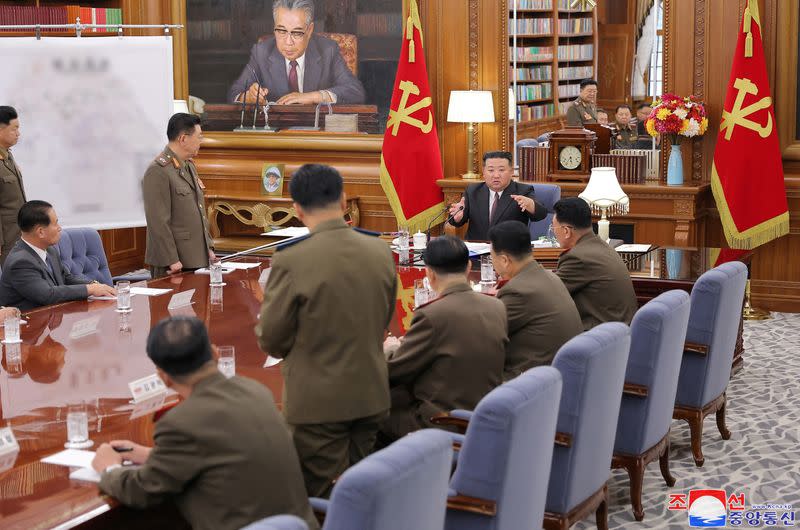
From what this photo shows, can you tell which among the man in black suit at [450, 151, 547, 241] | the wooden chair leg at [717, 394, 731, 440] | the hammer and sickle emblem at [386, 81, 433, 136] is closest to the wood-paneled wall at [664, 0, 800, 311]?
the hammer and sickle emblem at [386, 81, 433, 136]

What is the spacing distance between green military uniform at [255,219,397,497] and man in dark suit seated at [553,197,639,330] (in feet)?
5.99

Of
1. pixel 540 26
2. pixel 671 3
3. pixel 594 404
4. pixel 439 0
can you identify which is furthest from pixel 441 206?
pixel 594 404

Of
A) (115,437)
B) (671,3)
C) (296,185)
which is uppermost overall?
(671,3)

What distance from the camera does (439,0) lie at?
28.9 ft

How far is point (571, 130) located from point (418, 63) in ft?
4.25

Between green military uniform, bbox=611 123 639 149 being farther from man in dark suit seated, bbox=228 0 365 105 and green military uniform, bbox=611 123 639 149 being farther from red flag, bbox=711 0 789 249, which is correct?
man in dark suit seated, bbox=228 0 365 105

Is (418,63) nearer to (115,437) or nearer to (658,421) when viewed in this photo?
(658,421)

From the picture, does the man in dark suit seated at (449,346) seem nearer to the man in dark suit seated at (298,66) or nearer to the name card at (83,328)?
the name card at (83,328)

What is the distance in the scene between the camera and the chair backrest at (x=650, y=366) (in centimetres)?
420

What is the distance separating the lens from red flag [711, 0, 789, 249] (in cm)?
760

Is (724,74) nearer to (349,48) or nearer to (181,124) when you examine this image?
(349,48)

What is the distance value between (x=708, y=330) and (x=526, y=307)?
116 centimetres


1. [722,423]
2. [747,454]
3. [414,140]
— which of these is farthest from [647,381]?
[414,140]

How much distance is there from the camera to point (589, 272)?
4.92m
